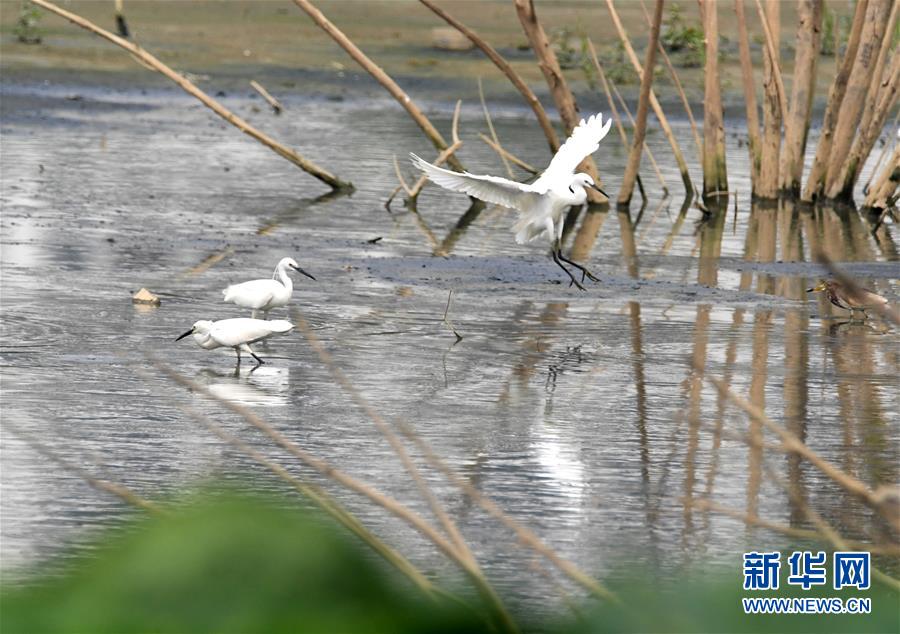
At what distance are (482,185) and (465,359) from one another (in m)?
1.89

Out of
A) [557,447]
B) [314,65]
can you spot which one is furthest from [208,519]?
[314,65]

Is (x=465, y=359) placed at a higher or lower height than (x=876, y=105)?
lower

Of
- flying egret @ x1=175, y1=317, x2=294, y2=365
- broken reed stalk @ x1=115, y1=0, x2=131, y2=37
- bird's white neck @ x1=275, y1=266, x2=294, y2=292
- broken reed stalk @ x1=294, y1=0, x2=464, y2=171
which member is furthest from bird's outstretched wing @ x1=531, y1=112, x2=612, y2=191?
broken reed stalk @ x1=115, y1=0, x2=131, y2=37

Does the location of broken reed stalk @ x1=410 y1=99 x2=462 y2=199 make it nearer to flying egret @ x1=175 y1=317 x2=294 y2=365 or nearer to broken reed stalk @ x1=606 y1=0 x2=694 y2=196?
broken reed stalk @ x1=606 y1=0 x2=694 y2=196

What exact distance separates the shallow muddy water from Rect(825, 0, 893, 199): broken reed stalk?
0.60 metres

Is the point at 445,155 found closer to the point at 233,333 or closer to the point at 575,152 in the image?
the point at 575,152

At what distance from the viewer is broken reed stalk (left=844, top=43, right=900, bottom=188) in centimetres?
1598

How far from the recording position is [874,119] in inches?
647

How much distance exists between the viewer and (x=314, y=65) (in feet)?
97.5

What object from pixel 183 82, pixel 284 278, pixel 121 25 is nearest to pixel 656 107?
pixel 183 82

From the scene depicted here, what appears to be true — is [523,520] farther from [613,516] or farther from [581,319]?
[581,319]

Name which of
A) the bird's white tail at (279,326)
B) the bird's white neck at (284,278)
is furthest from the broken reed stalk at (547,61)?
the bird's white tail at (279,326)

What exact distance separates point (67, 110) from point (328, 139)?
4.64 metres

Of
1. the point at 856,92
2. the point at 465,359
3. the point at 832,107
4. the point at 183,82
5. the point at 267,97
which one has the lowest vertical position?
the point at 465,359
